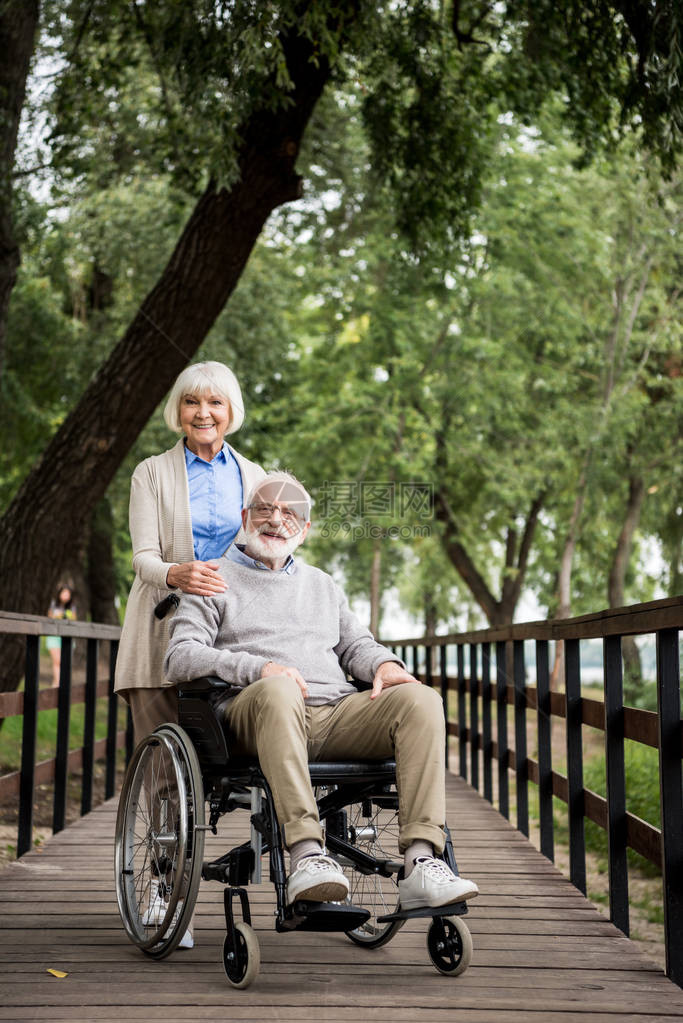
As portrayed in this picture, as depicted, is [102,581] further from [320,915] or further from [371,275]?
[320,915]

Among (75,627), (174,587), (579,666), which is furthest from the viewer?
(75,627)

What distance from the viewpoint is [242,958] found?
2385 millimetres

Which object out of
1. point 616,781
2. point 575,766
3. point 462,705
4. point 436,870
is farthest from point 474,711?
point 436,870

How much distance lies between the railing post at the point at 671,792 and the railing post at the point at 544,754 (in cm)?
160

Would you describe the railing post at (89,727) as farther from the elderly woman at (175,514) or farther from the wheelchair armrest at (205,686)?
the wheelchair armrest at (205,686)

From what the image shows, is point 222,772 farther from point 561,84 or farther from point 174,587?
point 561,84

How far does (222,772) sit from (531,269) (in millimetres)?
14493

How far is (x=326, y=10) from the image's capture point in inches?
213

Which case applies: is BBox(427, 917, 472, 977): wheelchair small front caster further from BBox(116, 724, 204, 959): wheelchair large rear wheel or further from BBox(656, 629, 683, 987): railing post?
BBox(116, 724, 204, 959): wheelchair large rear wheel

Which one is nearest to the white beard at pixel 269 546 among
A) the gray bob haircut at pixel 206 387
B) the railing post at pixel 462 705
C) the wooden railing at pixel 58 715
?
the gray bob haircut at pixel 206 387

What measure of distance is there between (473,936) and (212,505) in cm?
130

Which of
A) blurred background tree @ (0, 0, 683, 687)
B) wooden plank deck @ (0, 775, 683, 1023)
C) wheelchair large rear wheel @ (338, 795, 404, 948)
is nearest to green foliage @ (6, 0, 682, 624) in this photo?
blurred background tree @ (0, 0, 683, 687)

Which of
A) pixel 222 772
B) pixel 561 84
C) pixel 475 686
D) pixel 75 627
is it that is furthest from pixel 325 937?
pixel 561 84

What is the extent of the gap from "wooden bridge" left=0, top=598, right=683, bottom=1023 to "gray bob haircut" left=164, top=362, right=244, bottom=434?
3.20ft
